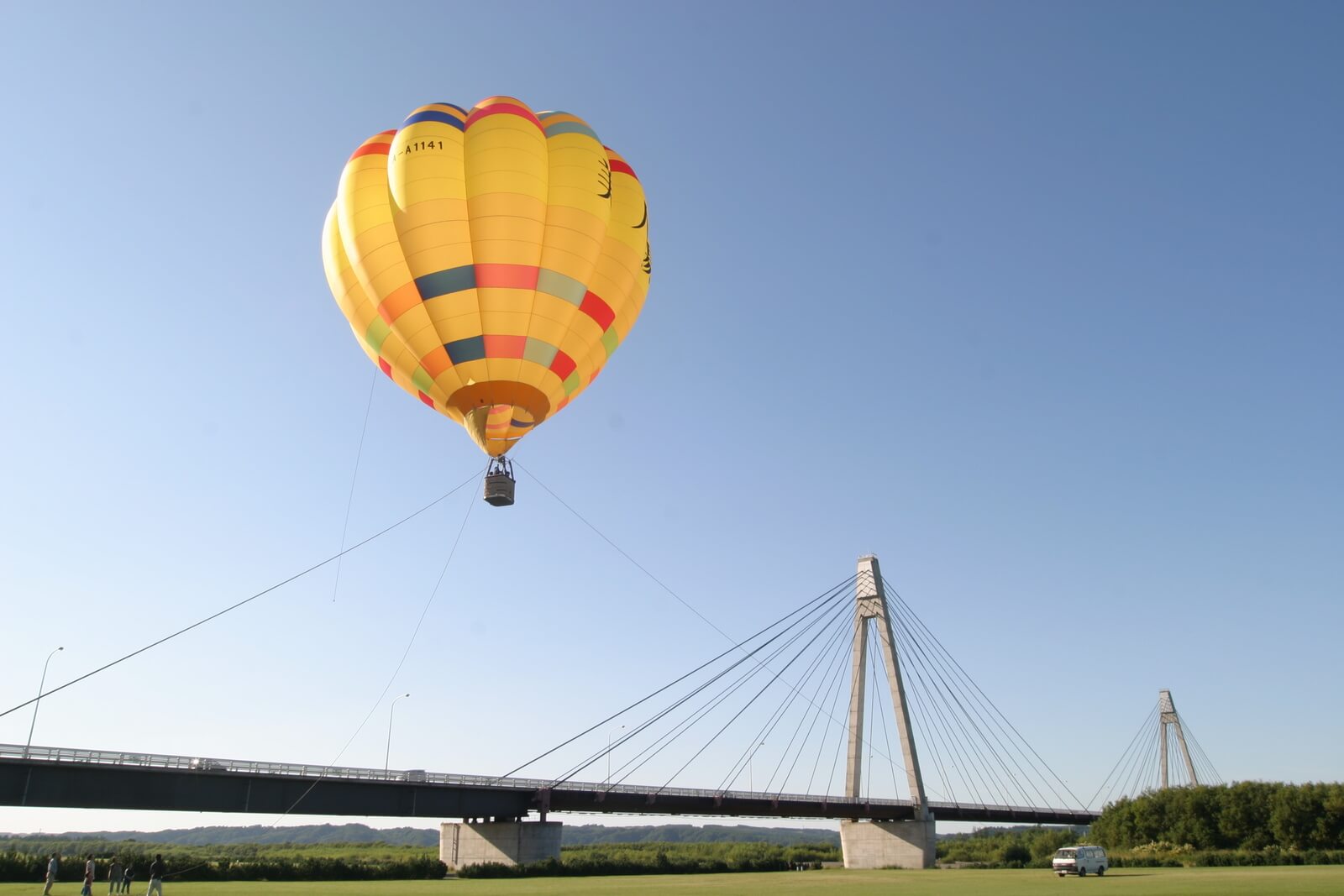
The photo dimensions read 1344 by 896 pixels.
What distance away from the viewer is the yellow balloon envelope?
23953 mm

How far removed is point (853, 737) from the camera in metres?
67.0

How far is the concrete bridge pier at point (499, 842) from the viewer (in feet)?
161

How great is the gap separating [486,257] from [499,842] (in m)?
37.4

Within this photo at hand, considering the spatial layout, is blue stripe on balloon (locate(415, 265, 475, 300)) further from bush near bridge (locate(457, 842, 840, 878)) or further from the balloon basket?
bush near bridge (locate(457, 842, 840, 878))

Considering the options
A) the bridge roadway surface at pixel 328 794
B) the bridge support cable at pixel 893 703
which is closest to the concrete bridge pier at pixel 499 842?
the bridge roadway surface at pixel 328 794

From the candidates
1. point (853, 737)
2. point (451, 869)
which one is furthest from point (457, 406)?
point (853, 737)

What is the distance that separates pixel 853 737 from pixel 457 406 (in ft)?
168

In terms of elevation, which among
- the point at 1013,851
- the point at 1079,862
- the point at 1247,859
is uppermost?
the point at 1079,862

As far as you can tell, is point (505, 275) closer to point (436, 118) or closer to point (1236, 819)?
point (436, 118)

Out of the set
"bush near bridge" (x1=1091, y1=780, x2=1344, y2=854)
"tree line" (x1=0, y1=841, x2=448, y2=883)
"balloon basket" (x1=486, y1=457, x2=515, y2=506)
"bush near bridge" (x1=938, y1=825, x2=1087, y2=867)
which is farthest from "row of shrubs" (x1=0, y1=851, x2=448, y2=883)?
"bush near bridge" (x1=1091, y1=780, x2=1344, y2=854)

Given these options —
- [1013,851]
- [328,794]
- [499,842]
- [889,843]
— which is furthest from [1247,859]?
[328,794]

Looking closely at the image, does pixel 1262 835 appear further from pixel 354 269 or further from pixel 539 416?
pixel 354 269

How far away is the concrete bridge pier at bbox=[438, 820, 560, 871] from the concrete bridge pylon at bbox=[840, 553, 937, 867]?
81.1 feet

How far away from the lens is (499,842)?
49562mm
